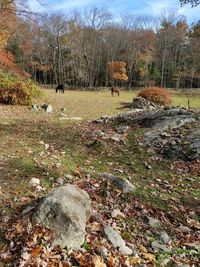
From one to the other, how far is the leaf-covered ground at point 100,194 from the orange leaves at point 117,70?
39091mm

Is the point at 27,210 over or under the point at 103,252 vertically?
over

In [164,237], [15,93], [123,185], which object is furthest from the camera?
[15,93]

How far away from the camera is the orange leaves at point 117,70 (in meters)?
48.2

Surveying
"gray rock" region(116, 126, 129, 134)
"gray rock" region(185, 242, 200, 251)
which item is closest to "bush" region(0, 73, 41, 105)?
"gray rock" region(116, 126, 129, 134)

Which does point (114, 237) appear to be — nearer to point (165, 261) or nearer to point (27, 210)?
point (165, 261)

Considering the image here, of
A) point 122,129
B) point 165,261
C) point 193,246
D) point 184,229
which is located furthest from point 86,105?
point 165,261

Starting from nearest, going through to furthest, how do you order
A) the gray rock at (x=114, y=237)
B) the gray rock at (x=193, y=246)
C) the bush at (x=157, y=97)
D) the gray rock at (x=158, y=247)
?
the gray rock at (x=114, y=237) → the gray rock at (x=158, y=247) → the gray rock at (x=193, y=246) → the bush at (x=157, y=97)

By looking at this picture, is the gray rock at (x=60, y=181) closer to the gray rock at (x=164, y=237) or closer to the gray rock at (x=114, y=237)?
A: the gray rock at (x=114, y=237)

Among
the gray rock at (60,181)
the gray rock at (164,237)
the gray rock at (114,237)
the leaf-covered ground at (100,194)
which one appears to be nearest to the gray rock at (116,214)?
the leaf-covered ground at (100,194)

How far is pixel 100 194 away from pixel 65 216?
1.52m

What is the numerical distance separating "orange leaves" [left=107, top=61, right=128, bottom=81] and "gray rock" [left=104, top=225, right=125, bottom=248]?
4477 cm

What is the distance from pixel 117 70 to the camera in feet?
161

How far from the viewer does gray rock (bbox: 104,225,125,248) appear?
4004 millimetres

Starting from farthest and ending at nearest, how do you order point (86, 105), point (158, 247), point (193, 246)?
point (86, 105) < point (193, 246) < point (158, 247)
